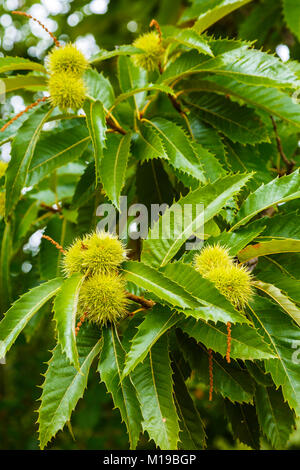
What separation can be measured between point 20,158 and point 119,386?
660 mm

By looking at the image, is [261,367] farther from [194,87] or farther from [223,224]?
[194,87]

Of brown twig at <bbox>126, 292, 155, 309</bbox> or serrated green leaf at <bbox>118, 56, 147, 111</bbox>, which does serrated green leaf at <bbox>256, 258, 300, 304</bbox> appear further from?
serrated green leaf at <bbox>118, 56, 147, 111</bbox>

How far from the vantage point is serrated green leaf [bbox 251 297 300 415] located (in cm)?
101

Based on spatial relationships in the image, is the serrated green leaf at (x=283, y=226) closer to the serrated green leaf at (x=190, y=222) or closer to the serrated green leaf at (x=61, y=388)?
the serrated green leaf at (x=190, y=222)

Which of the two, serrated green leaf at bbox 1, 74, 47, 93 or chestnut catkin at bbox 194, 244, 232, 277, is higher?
serrated green leaf at bbox 1, 74, 47, 93

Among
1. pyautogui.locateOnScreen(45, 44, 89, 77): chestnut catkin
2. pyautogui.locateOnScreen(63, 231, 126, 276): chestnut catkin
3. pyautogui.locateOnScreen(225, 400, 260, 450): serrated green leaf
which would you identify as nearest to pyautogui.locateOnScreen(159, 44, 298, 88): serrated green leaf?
pyautogui.locateOnScreen(45, 44, 89, 77): chestnut catkin

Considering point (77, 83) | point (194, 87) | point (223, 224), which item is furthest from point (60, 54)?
point (223, 224)

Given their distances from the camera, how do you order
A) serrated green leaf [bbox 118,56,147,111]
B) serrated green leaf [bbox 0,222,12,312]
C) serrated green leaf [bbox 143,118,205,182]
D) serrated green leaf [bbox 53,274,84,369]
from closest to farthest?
serrated green leaf [bbox 53,274,84,369] → serrated green leaf [bbox 143,118,205,182] → serrated green leaf [bbox 118,56,147,111] → serrated green leaf [bbox 0,222,12,312]

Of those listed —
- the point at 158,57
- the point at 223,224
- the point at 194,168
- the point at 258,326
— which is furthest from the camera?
the point at 158,57

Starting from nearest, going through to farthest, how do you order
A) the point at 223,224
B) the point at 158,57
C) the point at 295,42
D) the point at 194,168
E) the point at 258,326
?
the point at 258,326
the point at 194,168
the point at 223,224
the point at 158,57
the point at 295,42

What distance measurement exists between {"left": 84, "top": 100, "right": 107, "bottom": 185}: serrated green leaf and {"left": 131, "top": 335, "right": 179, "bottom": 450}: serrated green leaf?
464 mm

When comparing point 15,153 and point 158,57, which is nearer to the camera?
point 15,153
